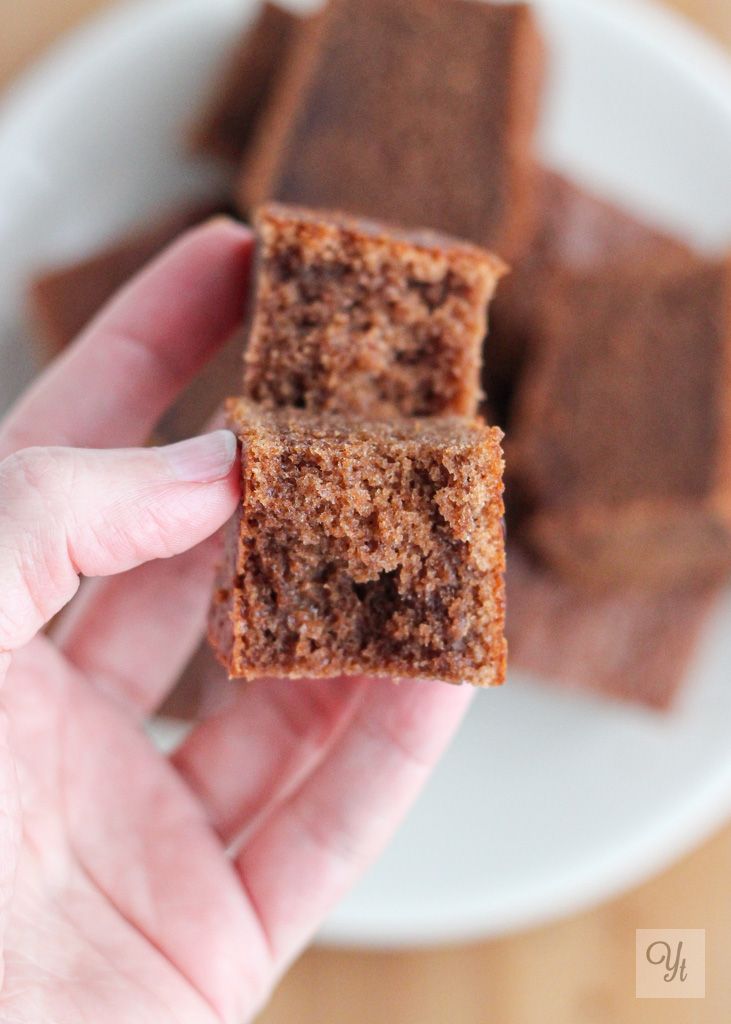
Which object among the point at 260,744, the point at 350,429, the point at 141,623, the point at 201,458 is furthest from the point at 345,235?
the point at 260,744

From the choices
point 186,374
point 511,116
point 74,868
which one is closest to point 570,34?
point 511,116

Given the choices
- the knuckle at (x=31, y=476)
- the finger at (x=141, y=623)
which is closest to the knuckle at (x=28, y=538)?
the knuckle at (x=31, y=476)

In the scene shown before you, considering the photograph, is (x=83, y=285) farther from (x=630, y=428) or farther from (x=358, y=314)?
(x=630, y=428)

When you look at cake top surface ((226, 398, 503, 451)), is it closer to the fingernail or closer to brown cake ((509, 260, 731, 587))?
the fingernail

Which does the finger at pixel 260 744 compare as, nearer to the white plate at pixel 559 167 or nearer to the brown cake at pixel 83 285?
the white plate at pixel 559 167

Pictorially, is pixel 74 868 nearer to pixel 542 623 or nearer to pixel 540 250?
pixel 542 623

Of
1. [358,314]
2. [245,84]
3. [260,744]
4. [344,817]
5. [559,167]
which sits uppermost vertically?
[245,84]
